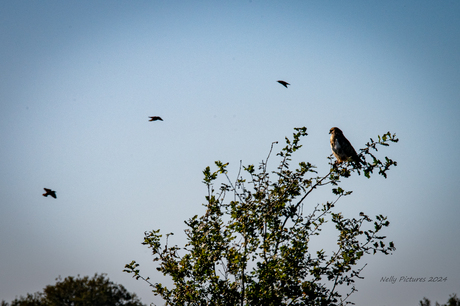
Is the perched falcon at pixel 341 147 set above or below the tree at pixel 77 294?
below

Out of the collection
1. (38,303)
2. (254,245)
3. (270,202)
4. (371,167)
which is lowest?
(254,245)

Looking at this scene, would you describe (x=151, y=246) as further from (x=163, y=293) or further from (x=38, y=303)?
(x=38, y=303)

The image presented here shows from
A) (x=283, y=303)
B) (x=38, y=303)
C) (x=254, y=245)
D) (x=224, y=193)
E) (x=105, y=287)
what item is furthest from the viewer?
(x=105, y=287)

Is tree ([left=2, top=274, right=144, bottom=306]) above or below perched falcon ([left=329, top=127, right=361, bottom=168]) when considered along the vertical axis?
above

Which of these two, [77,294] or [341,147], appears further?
[77,294]

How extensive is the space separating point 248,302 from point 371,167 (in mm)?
2843

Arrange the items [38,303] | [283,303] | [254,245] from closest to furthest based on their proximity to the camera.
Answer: [283,303]
[254,245]
[38,303]

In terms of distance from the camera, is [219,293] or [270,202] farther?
[270,202]

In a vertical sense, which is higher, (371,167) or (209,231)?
(371,167)

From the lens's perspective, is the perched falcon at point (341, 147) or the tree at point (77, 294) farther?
the tree at point (77, 294)

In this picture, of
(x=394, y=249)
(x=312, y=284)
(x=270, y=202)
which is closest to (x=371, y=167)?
(x=394, y=249)

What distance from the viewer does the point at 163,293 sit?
5.88 m

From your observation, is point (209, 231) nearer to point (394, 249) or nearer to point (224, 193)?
point (224, 193)

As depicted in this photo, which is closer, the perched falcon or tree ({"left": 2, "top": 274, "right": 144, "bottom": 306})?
the perched falcon
